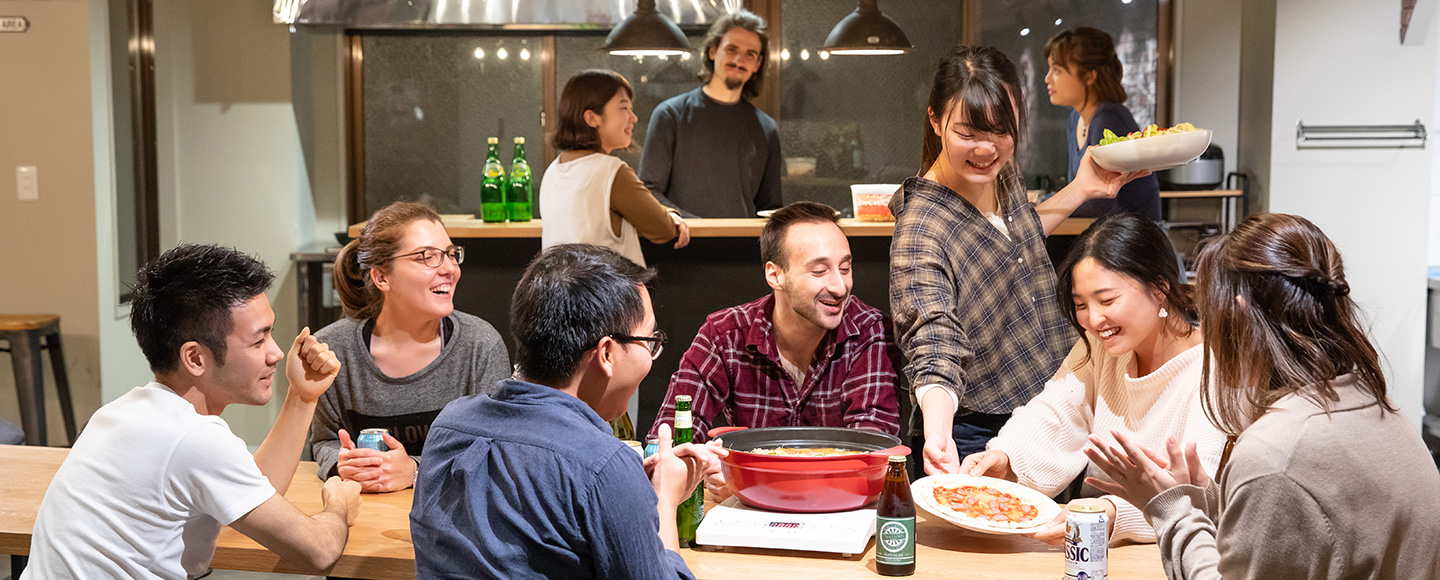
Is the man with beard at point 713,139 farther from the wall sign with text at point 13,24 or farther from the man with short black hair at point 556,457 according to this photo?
the man with short black hair at point 556,457

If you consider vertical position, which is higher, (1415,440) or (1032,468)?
(1415,440)

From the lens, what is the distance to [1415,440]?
1336mm

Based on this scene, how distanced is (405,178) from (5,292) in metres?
2.06

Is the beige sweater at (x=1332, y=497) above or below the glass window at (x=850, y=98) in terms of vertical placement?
below

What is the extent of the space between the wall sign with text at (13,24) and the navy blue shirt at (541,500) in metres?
4.00

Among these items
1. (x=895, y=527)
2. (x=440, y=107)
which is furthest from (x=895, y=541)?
(x=440, y=107)

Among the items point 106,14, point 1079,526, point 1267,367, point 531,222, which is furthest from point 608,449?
point 106,14

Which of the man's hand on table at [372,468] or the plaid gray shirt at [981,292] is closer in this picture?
the man's hand on table at [372,468]

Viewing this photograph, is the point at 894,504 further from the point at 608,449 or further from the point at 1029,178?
the point at 1029,178

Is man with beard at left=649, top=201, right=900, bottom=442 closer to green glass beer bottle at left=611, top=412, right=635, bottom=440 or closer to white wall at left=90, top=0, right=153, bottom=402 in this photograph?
green glass beer bottle at left=611, top=412, right=635, bottom=440

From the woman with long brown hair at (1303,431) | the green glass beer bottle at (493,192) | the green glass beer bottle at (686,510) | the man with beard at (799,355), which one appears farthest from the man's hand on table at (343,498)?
the green glass beer bottle at (493,192)

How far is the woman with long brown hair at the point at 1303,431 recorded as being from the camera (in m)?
1.27

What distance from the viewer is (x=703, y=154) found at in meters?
4.62

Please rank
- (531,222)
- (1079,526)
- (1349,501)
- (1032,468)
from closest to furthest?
(1349,501) < (1079,526) < (1032,468) < (531,222)
